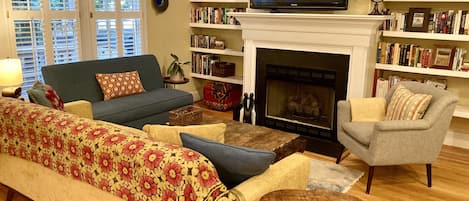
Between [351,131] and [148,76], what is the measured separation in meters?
2.47

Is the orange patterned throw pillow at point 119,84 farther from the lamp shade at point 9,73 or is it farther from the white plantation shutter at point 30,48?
the lamp shade at point 9,73

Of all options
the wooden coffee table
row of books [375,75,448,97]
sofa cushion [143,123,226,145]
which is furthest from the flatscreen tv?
sofa cushion [143,123,226,145]

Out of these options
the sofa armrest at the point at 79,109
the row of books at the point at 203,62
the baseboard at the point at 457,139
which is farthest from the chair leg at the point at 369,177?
the row of books at the point at 203,62

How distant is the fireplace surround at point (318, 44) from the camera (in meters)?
4.02

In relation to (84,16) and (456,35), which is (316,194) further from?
(84,16)

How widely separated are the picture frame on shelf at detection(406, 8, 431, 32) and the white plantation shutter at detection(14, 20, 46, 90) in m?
3.77

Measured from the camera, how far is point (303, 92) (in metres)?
4.77

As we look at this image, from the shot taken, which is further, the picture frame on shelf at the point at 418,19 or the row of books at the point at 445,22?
the picture frame on shelf at the point at 418,19

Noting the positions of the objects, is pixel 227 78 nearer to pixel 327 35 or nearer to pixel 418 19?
pixel 327 35

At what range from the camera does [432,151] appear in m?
3.17

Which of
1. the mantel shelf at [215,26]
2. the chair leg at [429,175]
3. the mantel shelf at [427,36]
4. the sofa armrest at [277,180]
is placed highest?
the mantel shelf at [215,26]

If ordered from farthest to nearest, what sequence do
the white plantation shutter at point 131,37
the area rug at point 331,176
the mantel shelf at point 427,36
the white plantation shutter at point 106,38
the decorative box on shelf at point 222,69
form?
the decorative box on shelf at point 222,69 < the white plantation shutter at point 131,37 < the white plantation shutter at point 106,38 < the mantel shelf at point 427,36 < the area rug at point 331,176

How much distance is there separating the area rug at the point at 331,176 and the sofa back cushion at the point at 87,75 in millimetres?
2207

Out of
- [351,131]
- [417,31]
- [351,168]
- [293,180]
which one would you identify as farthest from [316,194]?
[417,31]
